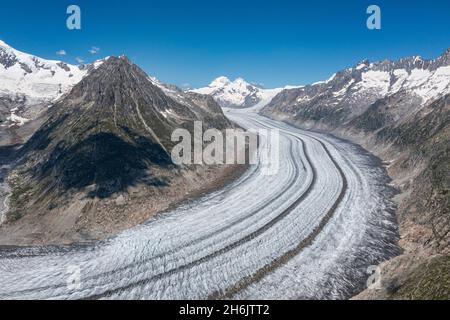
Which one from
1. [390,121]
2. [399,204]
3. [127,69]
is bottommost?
[399,204]

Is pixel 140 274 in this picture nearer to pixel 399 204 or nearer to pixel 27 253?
pixel 27 253

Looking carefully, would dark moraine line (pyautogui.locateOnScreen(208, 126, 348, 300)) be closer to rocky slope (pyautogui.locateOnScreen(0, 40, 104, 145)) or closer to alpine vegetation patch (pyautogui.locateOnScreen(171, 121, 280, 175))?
alpine vegetation patch (pyautogui.locateOnScreen(171, 121, 280, 175))

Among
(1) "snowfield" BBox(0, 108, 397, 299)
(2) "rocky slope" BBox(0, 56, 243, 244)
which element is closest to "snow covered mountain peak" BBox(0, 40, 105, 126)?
(2) "rocky slope" BBox(0, 56, 243, 244)

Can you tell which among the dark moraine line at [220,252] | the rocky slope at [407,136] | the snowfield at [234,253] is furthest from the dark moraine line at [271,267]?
the rocky slope at [407,136]

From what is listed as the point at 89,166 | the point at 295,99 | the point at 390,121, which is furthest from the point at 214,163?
the point at 295,99

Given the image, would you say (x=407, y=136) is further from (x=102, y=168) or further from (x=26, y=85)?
(x=26, y=85)
